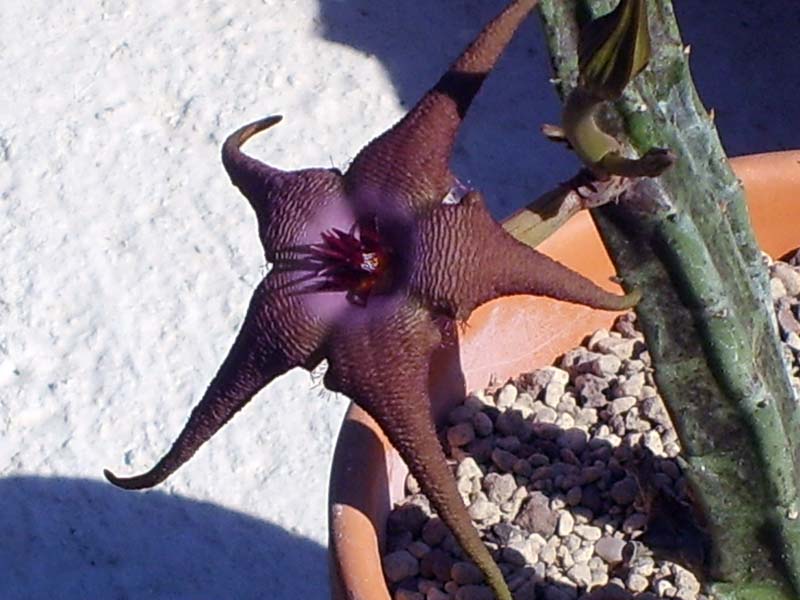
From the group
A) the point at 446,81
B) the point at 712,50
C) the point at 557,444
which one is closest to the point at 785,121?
the point at 712,50

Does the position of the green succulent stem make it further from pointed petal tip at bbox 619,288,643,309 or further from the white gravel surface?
the white gravel surface

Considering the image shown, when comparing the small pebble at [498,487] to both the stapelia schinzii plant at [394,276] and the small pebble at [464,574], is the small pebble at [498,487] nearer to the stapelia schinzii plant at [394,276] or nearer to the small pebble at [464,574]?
the small pebble at [464,574]

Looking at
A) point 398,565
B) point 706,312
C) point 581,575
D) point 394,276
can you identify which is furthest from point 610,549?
point 394,276

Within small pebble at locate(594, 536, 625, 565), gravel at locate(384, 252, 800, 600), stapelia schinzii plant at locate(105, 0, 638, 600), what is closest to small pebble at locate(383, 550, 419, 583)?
gravel at locate(384, 252, 800, 600)

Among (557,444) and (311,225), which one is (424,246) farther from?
(557,444)

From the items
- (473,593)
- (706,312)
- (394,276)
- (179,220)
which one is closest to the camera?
(394,276)

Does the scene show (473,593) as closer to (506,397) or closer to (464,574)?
(464,574)

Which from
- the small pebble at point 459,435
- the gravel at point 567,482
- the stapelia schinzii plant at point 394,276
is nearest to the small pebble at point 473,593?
the gravel at point 567,482
